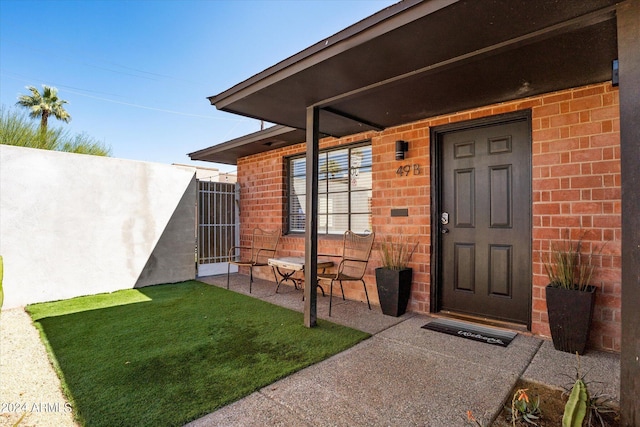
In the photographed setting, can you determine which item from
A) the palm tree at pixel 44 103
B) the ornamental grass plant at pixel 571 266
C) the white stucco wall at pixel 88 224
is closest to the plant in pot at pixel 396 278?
the ornamental grass plant at pixel 571 266

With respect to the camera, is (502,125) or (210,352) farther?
(502,125)

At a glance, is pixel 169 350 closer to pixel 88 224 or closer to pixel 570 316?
pixel 88 224

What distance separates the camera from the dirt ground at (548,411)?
1.78 meters

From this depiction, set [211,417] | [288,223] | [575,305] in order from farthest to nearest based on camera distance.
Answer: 1. [288,223]
2. [575,305]
3. [211,417]

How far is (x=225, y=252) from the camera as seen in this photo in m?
6.64

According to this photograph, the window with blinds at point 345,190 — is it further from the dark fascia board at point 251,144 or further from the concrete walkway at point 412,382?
the concrete walkway at point 412,382

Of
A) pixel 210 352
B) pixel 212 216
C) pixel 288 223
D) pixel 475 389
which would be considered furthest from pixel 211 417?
pixel 212 216

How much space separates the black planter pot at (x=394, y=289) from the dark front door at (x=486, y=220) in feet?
1.37

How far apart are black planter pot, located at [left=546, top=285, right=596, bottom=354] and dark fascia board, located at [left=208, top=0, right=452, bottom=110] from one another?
2.43 m

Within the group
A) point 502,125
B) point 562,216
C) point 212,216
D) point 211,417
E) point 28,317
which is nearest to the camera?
point 211,417

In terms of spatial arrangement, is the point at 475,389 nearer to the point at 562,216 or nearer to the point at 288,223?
the point at 562,216

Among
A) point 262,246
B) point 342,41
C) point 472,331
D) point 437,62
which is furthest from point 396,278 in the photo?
point 262,246

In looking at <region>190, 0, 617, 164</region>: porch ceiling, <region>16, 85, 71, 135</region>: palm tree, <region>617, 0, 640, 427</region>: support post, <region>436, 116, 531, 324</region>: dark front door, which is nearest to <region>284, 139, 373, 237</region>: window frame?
<region>190, 0, 617, 164</region>: porch ceiling

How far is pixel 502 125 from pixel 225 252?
533 centimetres
